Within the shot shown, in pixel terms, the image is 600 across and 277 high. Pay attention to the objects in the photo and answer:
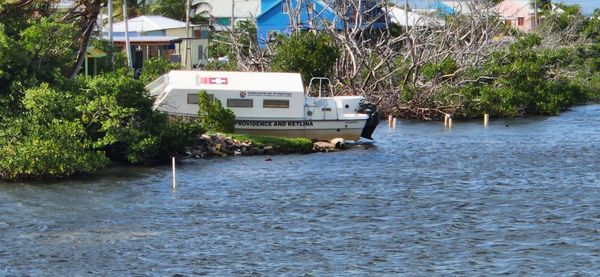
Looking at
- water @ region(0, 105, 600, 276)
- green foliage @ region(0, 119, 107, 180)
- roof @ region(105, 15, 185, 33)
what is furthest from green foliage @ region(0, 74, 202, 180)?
roof @ region(105, 15, 185, 33)

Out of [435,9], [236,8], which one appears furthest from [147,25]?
[236,8]

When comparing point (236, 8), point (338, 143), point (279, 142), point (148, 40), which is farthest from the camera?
point (236, 8)

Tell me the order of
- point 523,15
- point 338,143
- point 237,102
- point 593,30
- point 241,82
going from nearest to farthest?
point 237,102
point 241,82
point 338,143
point 593,30
point 523,15

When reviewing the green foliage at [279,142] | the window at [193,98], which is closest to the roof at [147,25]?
the window at [193,98]

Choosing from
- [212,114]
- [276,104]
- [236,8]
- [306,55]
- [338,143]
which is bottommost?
[338,143]

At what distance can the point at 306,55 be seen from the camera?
51438 mm

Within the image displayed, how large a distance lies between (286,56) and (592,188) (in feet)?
65.3

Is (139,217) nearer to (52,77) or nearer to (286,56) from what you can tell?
(52,77)

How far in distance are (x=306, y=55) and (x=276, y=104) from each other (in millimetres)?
8309

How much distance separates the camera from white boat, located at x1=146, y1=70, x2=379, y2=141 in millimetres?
43156

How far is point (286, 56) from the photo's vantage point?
169 feet

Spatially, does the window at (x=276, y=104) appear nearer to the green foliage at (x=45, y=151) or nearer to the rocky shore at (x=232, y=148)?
the rocky shore at (x=232, y=148)

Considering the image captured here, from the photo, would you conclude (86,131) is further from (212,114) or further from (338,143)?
(338,143)

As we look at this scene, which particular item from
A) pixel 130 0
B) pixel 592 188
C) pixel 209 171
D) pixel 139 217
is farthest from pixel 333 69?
pixel 130 0
